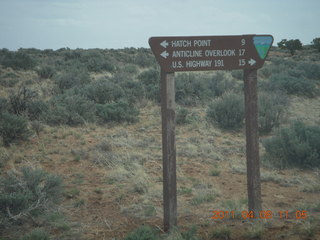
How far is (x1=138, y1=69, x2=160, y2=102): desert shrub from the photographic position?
14.1 metres

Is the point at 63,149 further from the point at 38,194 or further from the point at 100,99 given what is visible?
the point at 100,99

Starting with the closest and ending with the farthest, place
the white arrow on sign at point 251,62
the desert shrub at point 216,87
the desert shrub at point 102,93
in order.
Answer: the white arrow on sign at point 251,62, the desert shrub at point 102,93, the desert shrub at point 216,87

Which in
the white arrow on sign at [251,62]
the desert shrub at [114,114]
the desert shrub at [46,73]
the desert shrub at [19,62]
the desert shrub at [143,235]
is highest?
the desert shrub at [19,62]

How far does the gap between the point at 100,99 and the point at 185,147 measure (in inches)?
212

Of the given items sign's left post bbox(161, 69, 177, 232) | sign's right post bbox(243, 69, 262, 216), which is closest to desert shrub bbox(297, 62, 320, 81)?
sign's right post bbox(243, 69, 262, 216)

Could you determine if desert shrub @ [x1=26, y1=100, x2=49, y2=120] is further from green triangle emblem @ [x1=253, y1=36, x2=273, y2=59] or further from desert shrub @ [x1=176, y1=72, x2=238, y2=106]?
green triangle emblem @ [x1=253, y1=36, x2=273, y2=59]

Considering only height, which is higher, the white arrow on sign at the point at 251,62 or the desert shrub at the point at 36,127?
the white arrow on sign at the point at 251,62

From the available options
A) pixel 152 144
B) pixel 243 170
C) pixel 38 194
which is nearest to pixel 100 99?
pixel 152 144

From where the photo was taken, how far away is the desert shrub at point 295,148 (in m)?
7.32

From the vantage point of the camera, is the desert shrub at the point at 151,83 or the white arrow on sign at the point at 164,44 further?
the desert shrub at the point at 151,83

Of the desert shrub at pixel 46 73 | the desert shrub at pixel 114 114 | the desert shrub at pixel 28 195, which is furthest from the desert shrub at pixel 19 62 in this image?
the desert shrub at pixel 28 195

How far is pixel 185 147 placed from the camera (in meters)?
8.61

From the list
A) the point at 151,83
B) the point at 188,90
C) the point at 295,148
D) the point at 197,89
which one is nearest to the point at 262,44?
the point at 295,148

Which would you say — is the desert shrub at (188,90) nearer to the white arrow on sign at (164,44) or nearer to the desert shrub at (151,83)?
the desert shrub at (151,83)
